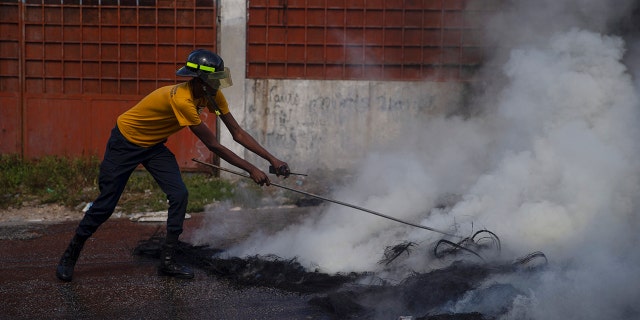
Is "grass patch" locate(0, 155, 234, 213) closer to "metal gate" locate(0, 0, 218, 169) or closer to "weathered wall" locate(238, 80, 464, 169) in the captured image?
"metal gate" locate(0, 0, 218, 169)

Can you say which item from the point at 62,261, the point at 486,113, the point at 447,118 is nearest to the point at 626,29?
the point at 486,113

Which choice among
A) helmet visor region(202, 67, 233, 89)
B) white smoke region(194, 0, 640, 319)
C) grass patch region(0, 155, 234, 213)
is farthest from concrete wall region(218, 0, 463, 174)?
helmet visor region(202, 67, 233, 89)

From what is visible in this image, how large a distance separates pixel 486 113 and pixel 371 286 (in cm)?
500

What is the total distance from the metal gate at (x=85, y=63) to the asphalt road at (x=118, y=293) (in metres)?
3.66

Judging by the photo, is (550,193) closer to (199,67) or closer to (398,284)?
(398,284)

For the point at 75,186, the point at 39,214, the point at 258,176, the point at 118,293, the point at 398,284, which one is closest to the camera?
the point at 398,284

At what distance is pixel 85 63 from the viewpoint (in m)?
9.77

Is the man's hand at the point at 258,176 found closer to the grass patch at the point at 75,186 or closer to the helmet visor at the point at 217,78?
the helmet visor at the point at 217,78

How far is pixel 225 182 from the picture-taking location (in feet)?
30.8

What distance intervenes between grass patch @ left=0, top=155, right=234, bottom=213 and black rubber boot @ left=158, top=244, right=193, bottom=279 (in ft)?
8.99

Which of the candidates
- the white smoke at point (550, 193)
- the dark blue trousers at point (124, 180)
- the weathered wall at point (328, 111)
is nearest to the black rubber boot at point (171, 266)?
the dark blue trousers at point (124, 180)

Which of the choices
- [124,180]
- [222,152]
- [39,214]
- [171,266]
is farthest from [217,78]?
[39,214]

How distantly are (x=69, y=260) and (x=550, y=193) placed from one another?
3.82 m

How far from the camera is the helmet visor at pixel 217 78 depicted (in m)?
5.09
